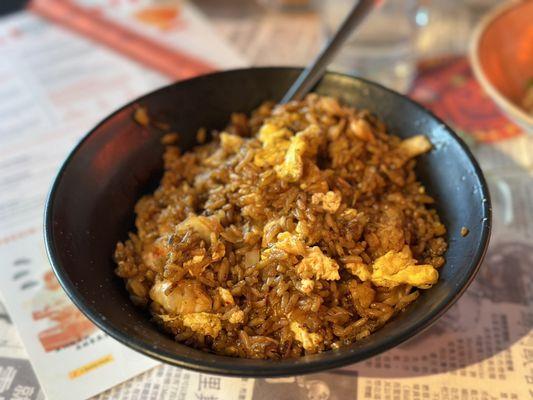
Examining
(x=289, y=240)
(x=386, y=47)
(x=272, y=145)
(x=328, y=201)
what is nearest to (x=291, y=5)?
(x=386, y=47)

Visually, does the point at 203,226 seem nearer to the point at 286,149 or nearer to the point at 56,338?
the point at 286,149

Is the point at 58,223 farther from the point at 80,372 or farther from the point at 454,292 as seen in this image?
the point at 454,292

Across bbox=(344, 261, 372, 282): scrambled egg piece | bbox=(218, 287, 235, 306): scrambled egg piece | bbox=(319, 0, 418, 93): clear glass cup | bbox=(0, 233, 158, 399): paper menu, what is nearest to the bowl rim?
bbox=(319, 0, 418, 93): clear glass cup

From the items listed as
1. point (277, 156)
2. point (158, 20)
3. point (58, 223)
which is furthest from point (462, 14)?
point (58, 223)

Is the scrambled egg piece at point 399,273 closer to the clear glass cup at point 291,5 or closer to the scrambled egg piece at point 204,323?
the scrambled egg piece at point 204,323

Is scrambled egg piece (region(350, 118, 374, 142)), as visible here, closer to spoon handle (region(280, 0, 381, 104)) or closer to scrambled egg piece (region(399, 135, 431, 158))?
scrambled egg piece (region(399, 135, 431, 158))

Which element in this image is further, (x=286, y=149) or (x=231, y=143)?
(x=231, y=143)
